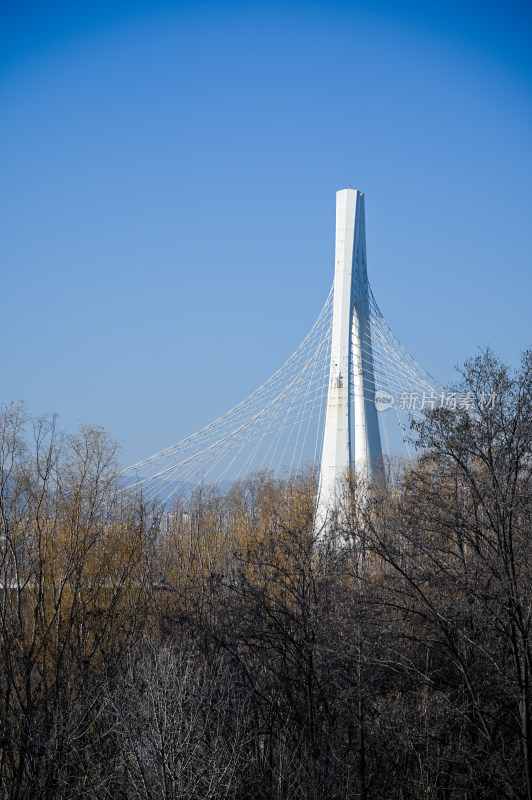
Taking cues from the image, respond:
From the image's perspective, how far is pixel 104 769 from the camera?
995 cm

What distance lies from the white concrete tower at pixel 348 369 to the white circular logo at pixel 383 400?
228mm

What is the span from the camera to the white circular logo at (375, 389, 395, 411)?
23125mm

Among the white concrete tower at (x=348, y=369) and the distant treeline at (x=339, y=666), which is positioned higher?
the white concrete tower at (x=348, y=369)

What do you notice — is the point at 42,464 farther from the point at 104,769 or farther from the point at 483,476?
the point at 483,476

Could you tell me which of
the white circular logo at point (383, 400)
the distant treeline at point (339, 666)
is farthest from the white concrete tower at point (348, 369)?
the distant treeline at point (339, 666)

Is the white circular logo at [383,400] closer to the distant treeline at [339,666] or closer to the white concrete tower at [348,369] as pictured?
the white concrete tower at [348,369]

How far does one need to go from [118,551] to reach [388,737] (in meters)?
5.76

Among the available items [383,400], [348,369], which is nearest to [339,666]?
[348,369]

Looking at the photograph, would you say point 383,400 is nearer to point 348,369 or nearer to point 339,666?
point 348,369

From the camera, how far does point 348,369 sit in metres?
22.3

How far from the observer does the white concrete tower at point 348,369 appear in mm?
21656

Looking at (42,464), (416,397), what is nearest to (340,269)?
(416,397)

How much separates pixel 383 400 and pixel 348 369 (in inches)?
73.5

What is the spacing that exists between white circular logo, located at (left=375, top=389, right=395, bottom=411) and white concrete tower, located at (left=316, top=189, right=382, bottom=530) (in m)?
0.23
